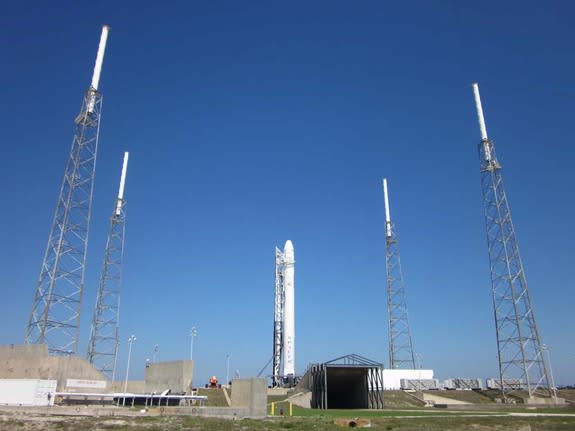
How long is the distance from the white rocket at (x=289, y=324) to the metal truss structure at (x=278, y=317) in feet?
4.55

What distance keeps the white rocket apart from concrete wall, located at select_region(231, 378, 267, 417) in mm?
39606

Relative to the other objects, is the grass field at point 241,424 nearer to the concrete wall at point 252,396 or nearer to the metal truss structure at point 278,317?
the concrete wall at point 252,396

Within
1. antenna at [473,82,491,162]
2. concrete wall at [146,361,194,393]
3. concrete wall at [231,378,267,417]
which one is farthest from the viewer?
antenna at [473,82,491,162]

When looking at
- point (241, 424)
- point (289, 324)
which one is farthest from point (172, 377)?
point (241, 424)

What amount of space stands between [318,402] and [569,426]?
34.2m

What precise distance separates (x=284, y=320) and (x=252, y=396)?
4176 cm

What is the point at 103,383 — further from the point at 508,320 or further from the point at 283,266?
the point at 508,320

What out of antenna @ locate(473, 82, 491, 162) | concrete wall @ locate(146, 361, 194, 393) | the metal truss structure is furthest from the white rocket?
antenna @ locate(473, 82, 491, 162)

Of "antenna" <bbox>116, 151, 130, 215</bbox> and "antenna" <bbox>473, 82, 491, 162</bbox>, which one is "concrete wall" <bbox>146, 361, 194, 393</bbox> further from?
"antenna" <bbox>473, 82, 491, 162</bbox>

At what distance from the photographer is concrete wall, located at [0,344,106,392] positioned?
46.5 metres

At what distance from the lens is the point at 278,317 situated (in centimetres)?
8075

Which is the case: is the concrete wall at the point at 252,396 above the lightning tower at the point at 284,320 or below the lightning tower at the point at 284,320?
below

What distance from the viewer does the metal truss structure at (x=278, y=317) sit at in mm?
78312

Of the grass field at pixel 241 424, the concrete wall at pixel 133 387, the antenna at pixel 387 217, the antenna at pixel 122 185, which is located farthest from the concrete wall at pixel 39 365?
the antenna at pixel 387 217
